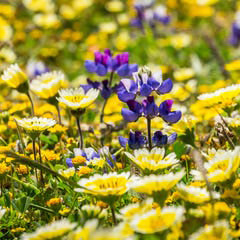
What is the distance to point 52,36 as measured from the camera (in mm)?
5758

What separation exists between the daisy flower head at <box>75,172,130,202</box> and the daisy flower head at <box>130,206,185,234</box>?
0.57 feet

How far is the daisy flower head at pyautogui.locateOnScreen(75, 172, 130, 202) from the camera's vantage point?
153cm

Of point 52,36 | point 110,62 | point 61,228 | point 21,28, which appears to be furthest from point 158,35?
point 61,228

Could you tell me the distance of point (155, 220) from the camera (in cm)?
136

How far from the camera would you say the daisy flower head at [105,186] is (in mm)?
1530

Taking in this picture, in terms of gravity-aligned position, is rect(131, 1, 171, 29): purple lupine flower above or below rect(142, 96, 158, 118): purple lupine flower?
above

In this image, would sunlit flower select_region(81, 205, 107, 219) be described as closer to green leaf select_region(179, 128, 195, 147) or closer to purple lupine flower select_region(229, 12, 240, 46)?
green leaf select_region(179, 128, 195, 147)

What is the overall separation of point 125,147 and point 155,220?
737mm

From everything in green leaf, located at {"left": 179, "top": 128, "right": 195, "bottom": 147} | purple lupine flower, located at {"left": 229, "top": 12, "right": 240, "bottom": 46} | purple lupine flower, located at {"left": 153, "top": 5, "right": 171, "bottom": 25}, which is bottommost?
green leaf, located at {"left": 179, "top": 128, "right": 195, "bottom": 147}

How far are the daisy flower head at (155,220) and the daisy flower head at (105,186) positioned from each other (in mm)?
172

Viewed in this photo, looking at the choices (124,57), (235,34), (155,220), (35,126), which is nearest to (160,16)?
(235,34)

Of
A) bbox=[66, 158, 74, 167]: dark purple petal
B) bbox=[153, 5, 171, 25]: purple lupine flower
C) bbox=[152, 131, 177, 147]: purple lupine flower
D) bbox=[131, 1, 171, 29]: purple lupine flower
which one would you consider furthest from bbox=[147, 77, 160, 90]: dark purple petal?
bbox=[153, 5, 171, 25]: purple lupine flower

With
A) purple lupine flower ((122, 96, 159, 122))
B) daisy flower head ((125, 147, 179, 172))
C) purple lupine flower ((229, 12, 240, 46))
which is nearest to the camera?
daisy flower head ((125, 147, 179, 172))

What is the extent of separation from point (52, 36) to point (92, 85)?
124 inches
